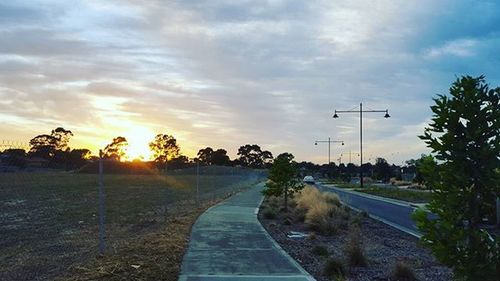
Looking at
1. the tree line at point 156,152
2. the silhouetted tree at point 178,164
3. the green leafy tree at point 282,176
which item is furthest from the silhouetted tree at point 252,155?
the green leafy tree at point 282,176

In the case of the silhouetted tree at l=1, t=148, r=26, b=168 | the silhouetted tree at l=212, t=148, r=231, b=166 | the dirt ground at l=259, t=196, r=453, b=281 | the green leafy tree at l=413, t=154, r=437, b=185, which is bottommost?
the dirt ground at l=259, t=196, r=453, b=281

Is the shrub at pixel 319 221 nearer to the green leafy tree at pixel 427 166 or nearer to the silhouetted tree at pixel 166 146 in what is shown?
the green leafy tree at pixel 427 166

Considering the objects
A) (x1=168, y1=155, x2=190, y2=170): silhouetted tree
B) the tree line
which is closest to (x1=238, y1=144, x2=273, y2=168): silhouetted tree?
the tree line

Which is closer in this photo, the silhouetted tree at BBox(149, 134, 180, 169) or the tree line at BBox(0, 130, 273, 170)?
the tree line at BBox(0, 130, 273, 170)

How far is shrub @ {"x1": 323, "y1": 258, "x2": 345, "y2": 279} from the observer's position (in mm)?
8682

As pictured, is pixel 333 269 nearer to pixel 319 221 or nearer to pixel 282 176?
pixel 319 221

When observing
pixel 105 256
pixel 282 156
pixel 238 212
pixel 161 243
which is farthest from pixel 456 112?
pixel 282 156

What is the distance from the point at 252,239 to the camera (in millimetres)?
12602

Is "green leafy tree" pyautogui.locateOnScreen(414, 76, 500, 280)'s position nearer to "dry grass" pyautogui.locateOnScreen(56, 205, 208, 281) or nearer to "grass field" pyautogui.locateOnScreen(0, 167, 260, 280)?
"dry grass" pyautogui.locateOnScreen(56, 205, 208, 281)

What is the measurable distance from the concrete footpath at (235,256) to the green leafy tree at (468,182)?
135 inches

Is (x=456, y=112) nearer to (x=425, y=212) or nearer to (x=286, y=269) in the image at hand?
(x=425, y=212)

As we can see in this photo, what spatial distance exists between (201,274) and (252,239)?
418 cm

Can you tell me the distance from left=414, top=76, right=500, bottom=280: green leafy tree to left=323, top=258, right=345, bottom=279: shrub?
3425mm

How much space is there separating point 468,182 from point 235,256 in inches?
226
